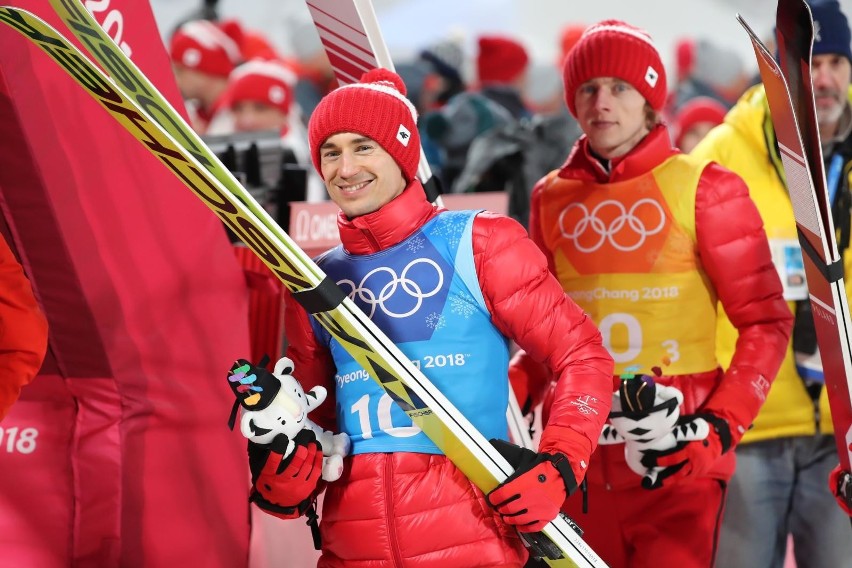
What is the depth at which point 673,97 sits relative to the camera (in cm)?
1127

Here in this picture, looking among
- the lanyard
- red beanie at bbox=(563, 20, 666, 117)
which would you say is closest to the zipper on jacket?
red beanie at bbox=(563, 20, 666, 117)

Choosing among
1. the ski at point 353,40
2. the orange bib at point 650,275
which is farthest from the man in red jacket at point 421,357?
the orange bib at point 650,275

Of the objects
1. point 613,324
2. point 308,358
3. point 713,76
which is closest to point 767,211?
point 613,324

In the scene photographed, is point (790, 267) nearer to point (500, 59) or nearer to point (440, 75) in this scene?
point (500, 59)

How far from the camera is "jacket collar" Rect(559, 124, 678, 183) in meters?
3.69

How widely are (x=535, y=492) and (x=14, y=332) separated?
4.12 ft

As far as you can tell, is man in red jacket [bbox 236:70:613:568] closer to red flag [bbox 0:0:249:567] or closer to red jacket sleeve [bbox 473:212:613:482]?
red jacket sleeve [bbox 473:212:613:482]

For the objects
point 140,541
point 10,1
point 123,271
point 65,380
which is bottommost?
point 140,541

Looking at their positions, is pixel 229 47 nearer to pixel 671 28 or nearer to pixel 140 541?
pixel 140 541

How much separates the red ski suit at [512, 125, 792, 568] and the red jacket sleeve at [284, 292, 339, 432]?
933 millimetres

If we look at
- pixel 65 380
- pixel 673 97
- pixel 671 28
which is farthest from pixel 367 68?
pixel 671 28

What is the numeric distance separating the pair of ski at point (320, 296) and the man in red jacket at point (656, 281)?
32.6 inches

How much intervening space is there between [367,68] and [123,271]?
0.95 metres

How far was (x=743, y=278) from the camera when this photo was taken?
3.54 m
